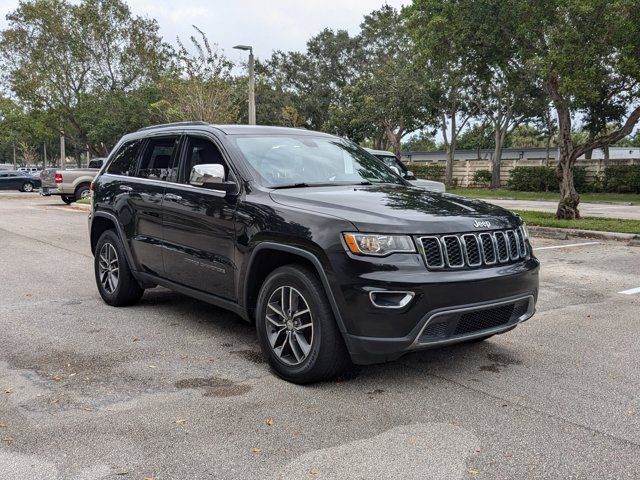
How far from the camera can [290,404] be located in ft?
13.1

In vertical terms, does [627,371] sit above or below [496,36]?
below

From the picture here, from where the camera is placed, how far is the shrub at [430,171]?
43.2 metres

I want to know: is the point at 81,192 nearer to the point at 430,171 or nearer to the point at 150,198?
the point at 150,198

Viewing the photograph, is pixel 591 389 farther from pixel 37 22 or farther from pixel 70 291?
pixel 37 22

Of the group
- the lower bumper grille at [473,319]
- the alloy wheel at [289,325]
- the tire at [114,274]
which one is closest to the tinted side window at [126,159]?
the tire at [114,274]

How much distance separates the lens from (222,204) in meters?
4.96

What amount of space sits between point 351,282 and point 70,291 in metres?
4.86

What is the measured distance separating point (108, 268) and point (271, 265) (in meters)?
2.79

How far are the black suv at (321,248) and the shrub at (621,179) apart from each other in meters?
29.7

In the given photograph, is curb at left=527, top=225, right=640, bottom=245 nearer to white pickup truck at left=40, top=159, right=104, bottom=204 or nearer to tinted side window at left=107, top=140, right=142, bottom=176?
tinted side window at left=107, top=140, right=142, bottom=176

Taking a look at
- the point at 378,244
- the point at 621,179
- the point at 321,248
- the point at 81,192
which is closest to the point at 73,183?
the point at 81,192

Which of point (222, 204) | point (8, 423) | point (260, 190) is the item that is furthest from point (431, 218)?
point (8, 423)

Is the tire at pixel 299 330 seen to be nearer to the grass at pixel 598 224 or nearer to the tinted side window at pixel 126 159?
the tinted side window at pixel 126 159

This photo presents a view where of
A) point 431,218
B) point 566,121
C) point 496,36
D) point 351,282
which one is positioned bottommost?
point 351,282
